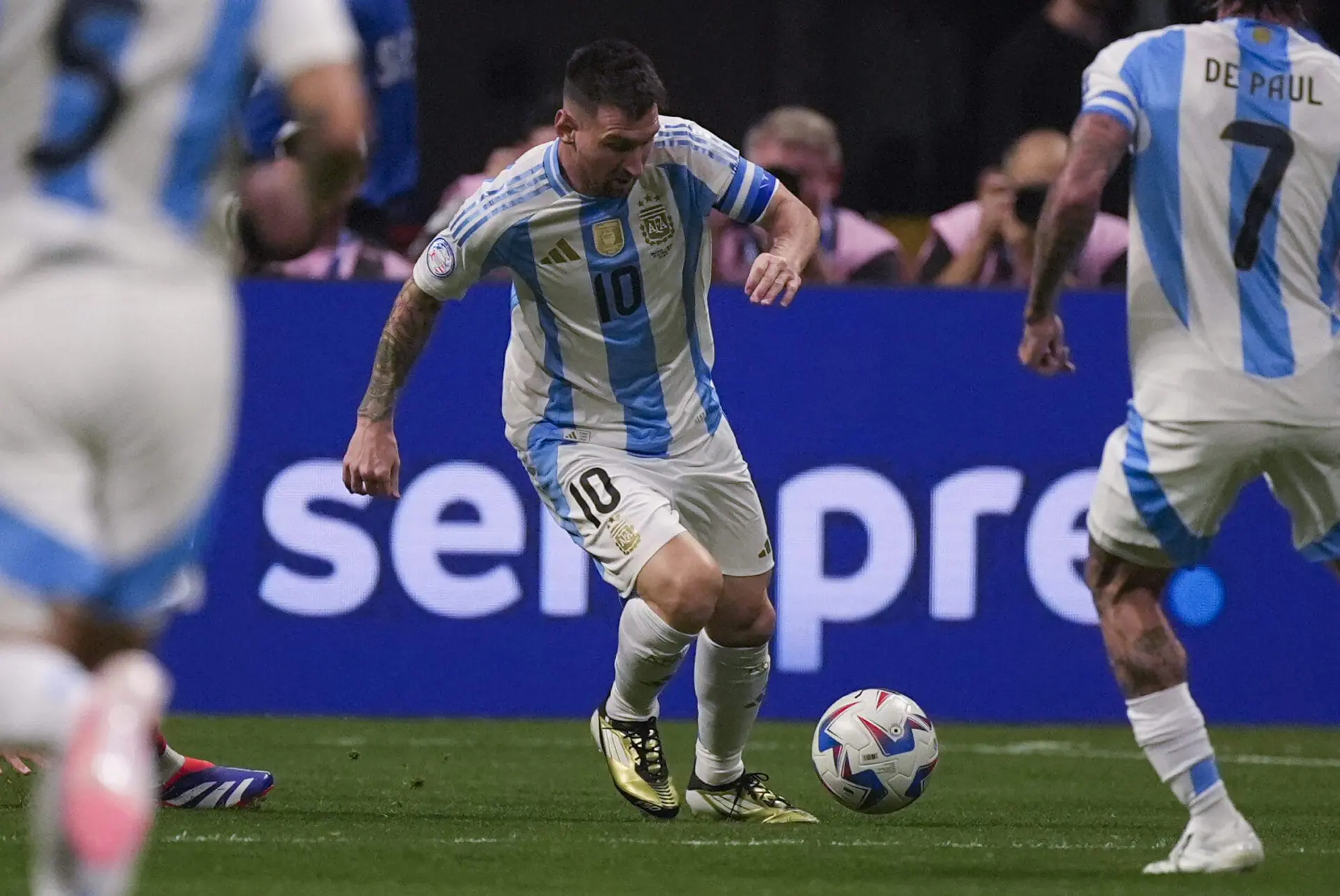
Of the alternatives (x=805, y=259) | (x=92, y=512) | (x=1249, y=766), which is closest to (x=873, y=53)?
(x=1249, y=766)

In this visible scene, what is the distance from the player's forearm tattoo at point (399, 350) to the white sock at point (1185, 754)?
91.0 inches

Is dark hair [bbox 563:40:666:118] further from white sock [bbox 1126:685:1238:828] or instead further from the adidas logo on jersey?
white sock [bbox 1126:685:1238:828]

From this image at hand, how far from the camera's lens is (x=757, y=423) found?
991cm

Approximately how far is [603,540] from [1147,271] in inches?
71.5

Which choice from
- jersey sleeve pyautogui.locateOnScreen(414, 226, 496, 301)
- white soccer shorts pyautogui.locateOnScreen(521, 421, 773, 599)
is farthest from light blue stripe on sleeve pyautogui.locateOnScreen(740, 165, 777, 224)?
jersey sleeve pyautogui.locateOnScreen(414, 226, 496, 301)

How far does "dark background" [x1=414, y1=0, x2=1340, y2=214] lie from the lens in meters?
12.3

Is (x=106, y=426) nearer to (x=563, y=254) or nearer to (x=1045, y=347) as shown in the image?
(x=1045, y=347)

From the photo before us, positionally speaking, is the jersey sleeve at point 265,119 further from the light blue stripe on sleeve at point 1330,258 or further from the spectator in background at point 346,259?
the spectator in background at point 346,259

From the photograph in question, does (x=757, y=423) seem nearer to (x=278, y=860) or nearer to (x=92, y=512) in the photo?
(x=278, y=860)

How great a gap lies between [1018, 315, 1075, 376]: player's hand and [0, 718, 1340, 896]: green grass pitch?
3.63 ft

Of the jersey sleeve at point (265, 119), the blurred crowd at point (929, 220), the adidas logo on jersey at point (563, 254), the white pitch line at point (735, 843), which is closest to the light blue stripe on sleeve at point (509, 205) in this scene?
the adidas logo on jersey at point (563, 254)

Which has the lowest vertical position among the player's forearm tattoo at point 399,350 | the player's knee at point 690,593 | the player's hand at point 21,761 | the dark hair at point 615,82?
the player's hand at point 21,761

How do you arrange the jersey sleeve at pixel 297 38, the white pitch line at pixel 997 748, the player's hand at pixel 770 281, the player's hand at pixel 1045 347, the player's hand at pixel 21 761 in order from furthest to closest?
the white pitch line at pixel 997 748
the player's hand at pixel 21 761
the player's hand at pixel 770 281
the player's hand at pixel 1045 347
the jersey sleeve at pixel 297 38

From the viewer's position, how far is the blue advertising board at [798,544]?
975 centimetres
